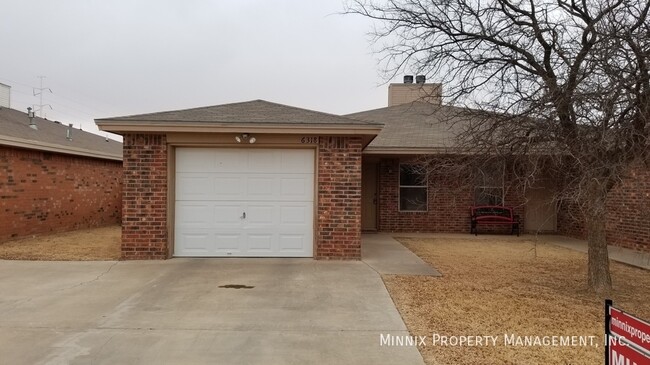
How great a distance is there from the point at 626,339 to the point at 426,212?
11.8 meters

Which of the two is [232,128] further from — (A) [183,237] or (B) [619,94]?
(B) [619,94]

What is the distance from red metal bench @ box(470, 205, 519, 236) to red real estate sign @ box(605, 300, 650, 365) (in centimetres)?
1138

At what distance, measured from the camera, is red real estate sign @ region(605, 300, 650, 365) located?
8.52 feet

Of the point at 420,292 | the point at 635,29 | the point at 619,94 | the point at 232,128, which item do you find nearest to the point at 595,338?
the point at 420,292

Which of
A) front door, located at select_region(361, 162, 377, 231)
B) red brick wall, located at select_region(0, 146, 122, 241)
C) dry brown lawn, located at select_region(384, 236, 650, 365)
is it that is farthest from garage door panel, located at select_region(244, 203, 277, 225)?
red brick wall, located at select_region(0, 146, 122, 241)

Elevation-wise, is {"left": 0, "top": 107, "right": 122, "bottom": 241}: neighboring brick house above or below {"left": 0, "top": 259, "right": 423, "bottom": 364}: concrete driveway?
above

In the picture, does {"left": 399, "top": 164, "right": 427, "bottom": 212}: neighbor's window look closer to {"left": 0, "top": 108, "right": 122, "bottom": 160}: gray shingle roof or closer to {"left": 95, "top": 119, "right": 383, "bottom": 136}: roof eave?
{"left": 95, "top": 119, "right": 383, "bottom": 136}: roof eave

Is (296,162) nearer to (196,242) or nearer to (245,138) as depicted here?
(245,138)

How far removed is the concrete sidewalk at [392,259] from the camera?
8.04m

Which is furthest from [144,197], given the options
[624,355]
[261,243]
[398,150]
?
[624,355]

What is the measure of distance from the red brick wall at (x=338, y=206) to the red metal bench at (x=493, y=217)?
6516 millimetres

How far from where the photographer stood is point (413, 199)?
47.6 feet

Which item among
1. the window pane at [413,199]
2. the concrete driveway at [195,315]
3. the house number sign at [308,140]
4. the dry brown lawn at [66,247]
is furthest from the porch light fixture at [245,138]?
the window pane at [413,199]

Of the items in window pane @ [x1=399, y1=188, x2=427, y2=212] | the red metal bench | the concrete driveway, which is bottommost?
the concrete driveway
